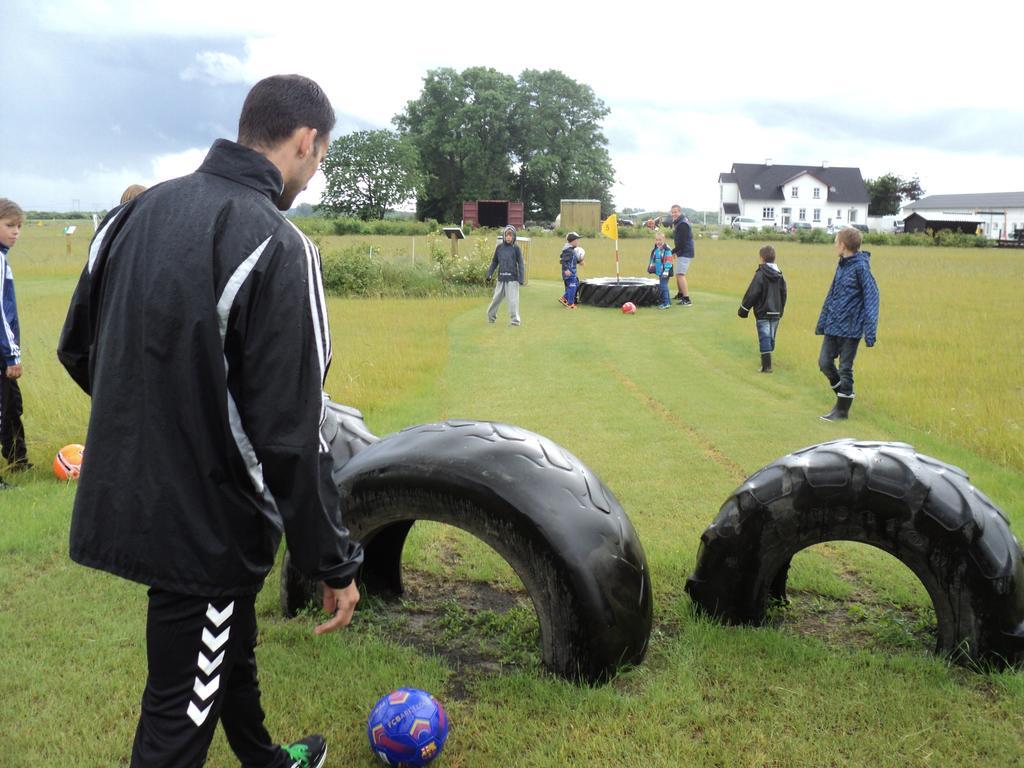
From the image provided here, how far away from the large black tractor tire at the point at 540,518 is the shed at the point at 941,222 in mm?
61133

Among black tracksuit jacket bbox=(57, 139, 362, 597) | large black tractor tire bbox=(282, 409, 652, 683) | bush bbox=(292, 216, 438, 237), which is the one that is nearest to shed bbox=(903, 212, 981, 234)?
bush bbox=(292, 216, 438, 237)

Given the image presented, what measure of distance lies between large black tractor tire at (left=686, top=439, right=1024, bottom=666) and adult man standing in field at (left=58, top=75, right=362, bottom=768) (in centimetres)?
216

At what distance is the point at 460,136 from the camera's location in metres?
76.2

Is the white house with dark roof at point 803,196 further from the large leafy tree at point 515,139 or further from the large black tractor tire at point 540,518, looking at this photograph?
the large black tractor tire at point 540,518

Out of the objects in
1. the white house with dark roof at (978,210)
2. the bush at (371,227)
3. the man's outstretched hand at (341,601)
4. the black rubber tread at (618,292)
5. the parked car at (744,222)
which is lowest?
the black rubber tread at (618,292)

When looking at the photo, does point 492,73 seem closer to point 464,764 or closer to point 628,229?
point 628,229

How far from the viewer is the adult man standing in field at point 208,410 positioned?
208 centimetres

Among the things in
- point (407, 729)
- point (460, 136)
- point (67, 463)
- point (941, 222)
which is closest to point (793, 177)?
point (941, 222)

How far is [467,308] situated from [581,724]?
16.5 metres

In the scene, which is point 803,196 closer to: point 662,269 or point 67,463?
point 662,269

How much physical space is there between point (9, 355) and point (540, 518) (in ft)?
15.4

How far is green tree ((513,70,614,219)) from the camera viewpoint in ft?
244

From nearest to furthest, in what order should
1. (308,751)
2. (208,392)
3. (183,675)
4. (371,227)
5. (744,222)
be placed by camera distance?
(208,392) < (183,675) < (308,751) < (371,227) < (744,222)

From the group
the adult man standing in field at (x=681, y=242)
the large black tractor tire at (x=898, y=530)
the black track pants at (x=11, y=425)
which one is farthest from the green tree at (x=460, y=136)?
the large black tractor tire at (x=898, y=530)
